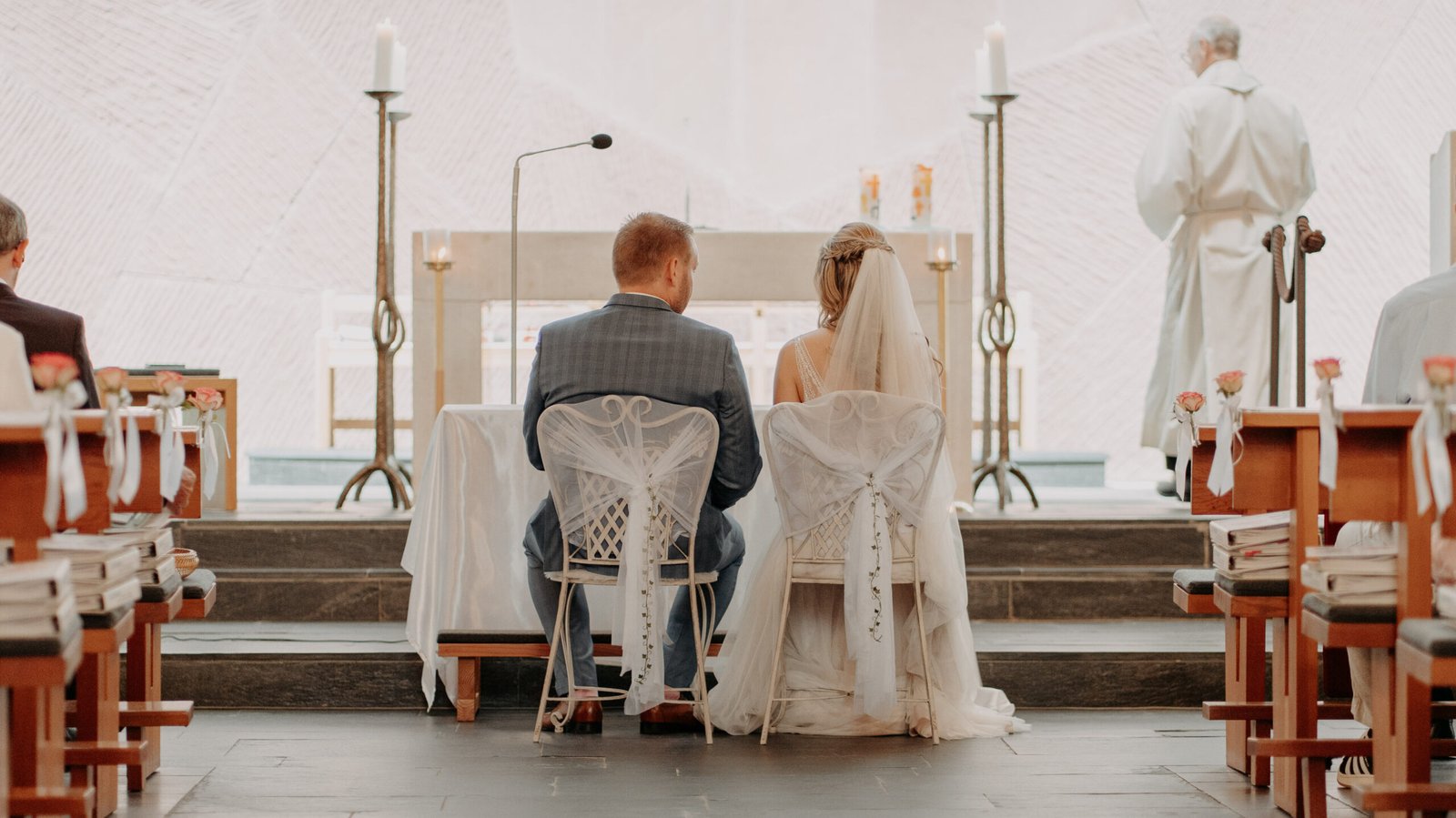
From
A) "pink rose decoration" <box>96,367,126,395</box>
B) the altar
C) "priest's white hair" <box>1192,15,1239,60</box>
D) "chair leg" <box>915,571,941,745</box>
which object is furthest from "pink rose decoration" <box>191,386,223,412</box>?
"priest's white hair" <box>1192,15,1239,60</box>

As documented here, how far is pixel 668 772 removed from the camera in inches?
133

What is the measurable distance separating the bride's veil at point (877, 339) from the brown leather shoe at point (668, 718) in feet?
2.90

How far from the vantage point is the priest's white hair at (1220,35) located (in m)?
5.73

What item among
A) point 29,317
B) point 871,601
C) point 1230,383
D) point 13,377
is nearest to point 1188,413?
point 1230,383

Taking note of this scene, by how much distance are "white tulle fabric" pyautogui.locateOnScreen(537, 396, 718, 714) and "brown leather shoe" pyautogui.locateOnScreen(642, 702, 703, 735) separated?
22cm

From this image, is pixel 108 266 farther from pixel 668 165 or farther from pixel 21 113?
pixel 668 165

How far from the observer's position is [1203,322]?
5.74 m

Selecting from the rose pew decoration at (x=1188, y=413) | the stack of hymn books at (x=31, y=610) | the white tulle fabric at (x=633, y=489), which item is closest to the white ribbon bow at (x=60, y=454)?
the stack of hymn books at (x=31, y=610)

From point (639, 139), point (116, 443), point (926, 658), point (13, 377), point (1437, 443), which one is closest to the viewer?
point (1437, 443)

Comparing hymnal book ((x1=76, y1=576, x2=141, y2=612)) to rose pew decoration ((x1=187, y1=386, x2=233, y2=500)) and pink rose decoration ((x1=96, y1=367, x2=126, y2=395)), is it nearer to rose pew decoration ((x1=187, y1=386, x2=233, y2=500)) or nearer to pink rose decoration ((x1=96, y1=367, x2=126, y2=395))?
pink rose decoration ((x1=96, y1=367, x2=126, y2=395))

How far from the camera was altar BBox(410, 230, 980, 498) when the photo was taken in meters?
5.52

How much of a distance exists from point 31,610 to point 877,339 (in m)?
2.10

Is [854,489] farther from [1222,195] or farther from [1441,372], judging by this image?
[1222,195]

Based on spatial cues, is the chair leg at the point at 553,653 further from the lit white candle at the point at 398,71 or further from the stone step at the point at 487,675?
the lit white candle at the point at 398,71
